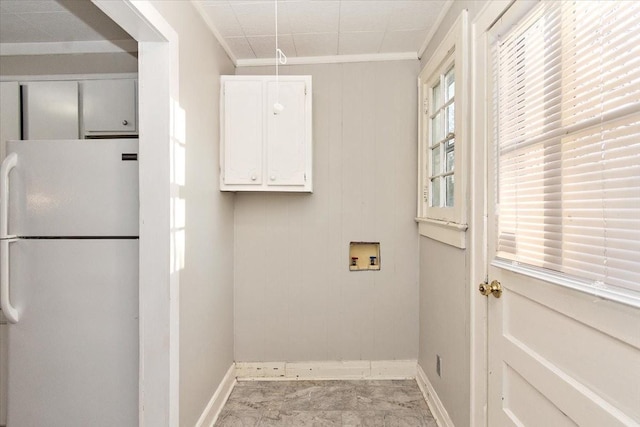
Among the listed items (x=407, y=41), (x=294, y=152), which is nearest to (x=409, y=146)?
(x=407, y=41)

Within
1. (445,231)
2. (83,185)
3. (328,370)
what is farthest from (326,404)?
(83,185)

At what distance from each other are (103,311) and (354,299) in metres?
1.67

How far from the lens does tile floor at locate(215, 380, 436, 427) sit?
81.0 inches

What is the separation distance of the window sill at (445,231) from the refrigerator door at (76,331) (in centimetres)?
164

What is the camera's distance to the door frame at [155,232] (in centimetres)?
151

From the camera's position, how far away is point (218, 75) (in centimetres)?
222

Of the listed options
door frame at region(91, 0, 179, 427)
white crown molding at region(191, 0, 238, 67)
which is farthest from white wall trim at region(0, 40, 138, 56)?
door frame at region(91, 0, 179, 427)

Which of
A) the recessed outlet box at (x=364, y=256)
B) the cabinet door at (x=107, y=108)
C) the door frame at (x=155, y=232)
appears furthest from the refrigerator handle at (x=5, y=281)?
the recessed outlet box at (x=364, y=256)

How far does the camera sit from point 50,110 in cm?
216

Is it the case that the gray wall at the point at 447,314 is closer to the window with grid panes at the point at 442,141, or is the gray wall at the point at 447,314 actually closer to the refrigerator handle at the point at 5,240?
the window with grid panes at the point at 442,141

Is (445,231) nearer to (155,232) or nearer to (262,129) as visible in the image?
(262,129)

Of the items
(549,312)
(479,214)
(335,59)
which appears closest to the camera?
(549,312)

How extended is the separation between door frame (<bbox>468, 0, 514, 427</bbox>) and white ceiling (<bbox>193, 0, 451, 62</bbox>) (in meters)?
0.58

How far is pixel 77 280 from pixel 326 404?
171 centimetres
